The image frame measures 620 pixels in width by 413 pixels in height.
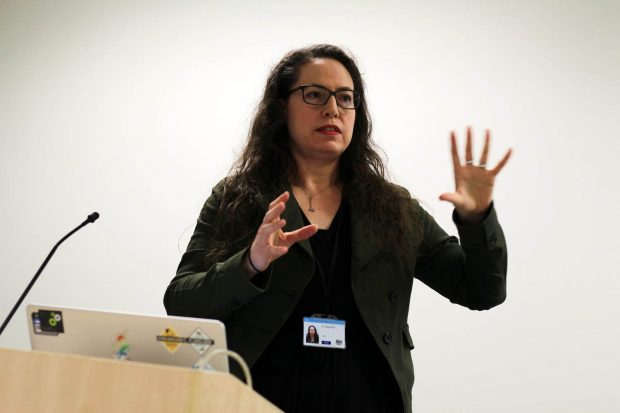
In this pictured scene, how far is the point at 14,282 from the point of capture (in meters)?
3.31

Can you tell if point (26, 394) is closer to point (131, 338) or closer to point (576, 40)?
point (131, 338)

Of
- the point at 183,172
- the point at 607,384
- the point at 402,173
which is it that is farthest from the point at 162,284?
the point at 607,384

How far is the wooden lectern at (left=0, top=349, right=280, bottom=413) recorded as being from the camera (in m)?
0.96

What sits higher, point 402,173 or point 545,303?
point 402,173

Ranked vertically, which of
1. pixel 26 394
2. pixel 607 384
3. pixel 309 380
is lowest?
pixel 607 384

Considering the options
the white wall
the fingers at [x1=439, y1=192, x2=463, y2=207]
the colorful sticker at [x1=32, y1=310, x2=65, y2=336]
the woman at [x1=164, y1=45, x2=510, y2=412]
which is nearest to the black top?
the woman at [x1=164, y1=45, x2=510, y2=412]

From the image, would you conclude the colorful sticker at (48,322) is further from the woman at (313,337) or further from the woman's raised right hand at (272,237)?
the woman at (313,337)

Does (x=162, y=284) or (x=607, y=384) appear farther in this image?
(x=162, y=284)

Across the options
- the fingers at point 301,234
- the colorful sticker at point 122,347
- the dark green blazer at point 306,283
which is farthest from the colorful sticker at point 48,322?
the fingers at point 301,234

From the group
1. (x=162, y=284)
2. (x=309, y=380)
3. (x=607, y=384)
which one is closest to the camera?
(x=309, y=380)

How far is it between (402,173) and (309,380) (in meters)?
1.48

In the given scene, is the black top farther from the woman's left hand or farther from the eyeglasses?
the eyeglasses

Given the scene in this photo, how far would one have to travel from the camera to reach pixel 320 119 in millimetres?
1851

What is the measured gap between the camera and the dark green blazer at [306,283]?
5.25 ft
